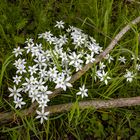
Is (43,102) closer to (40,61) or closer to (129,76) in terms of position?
(40,61)

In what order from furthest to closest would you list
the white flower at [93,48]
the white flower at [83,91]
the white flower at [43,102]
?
the white flower at [93,48] → the white flower at [83,91] → the white flower at [43,102]

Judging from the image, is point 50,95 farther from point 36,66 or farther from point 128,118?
point 128,118

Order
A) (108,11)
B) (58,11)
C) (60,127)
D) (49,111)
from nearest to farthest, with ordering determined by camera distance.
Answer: (49,111)
(60,127)
(108,11)
(58,11)

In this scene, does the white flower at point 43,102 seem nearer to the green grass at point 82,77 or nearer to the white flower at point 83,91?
the green grass at point 82,77

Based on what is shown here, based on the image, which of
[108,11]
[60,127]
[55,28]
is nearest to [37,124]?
[60,127]

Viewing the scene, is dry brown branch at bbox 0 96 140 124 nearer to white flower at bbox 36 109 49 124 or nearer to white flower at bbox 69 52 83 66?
white flower at bbox 36 109 49 124

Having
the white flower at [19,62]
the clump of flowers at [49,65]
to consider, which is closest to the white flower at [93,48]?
the clump of flowers at [49,65]

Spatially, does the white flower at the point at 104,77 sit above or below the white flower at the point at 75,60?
below
